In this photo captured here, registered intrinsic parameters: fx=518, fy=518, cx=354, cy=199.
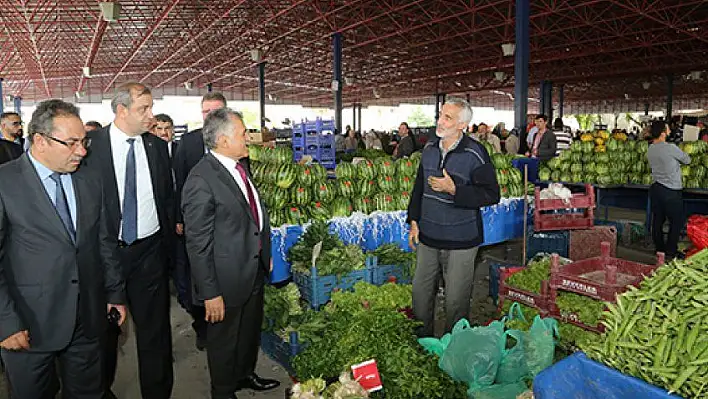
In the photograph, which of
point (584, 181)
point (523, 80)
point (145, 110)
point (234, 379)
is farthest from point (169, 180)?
point (523, 80)

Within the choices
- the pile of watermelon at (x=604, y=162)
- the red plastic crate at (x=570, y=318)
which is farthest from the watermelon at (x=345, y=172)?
the pile of watermelon at (x=604, y=162)

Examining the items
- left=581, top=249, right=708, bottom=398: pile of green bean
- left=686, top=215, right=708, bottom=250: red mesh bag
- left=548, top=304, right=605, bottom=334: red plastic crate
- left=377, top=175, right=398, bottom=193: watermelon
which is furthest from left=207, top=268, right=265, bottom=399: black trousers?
left=377, top=175, right=398, bottom=193: watermelon

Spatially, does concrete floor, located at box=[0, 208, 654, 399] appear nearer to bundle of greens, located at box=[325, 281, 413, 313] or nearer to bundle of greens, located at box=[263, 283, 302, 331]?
bundle of greens, located at box=[263, 283, 302, 331]

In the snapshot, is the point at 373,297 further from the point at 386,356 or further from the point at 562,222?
the point at 562,222

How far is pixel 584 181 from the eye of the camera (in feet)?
27.4

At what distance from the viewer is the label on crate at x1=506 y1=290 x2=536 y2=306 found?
383cm

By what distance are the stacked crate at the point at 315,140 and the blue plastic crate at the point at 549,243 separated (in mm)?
2782

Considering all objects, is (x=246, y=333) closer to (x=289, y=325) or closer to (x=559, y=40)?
(x=289, y=325)

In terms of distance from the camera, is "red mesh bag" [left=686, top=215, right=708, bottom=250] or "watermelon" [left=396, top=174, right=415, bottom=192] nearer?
"red mesh bag" [left=686, top=215, right=708, bottom=250]

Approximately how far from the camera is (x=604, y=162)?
816cm

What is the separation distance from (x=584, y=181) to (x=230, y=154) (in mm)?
7091

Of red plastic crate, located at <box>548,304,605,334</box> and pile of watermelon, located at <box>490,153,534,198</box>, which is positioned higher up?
pile of watermelon, located at <box>490,153,534,198</box>

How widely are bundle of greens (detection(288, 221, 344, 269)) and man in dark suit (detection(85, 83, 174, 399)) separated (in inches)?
66.2

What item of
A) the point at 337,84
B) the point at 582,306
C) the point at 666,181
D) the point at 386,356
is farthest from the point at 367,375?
the point at 337,84
